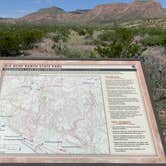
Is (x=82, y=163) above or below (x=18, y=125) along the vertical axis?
below

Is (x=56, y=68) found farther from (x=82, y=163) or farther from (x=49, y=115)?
(x=82, y=163)

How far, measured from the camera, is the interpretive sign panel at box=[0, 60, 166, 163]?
13.2 ft

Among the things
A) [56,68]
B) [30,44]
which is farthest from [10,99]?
[30,44]

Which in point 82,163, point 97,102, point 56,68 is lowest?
point 82,163

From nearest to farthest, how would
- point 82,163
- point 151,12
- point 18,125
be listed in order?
point 82,163
point 18,125
point 151,12

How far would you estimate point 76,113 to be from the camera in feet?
14.3

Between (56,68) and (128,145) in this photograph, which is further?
(56,68)

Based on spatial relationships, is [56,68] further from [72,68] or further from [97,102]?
[97,102]

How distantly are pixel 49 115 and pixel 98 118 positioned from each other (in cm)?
51

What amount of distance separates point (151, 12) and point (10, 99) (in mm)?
186293

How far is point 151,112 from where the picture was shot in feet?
14.4

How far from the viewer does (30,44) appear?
82.4 ft

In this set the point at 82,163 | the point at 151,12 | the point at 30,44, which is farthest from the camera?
the point at 151,12

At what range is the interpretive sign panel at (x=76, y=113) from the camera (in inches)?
158
